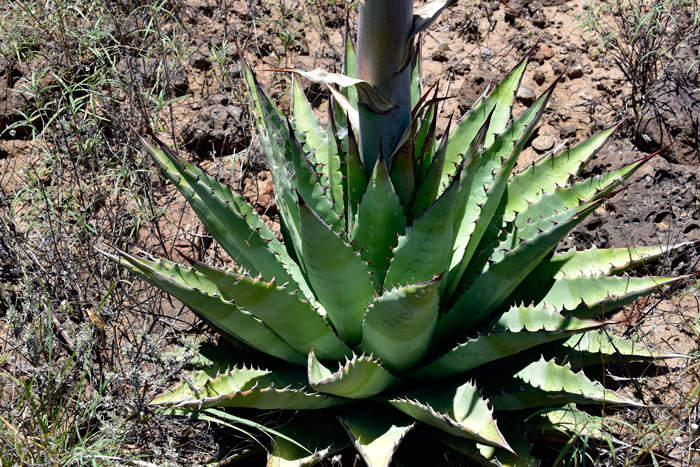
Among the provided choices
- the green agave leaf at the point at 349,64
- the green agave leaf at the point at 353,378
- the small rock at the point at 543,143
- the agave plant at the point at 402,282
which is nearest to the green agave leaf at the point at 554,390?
the agave plant at the point at 402,282

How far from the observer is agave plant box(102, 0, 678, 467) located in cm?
147

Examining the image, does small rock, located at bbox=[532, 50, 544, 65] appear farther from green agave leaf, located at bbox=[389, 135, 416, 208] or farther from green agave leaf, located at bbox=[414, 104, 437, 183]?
green agave leaf, located at bbox=[389, 135, 416, 208]

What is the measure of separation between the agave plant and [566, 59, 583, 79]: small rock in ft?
4.85

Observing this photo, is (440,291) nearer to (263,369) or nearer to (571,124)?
(263,369)

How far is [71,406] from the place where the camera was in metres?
2.07

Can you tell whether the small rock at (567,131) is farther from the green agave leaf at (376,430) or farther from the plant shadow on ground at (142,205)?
the green agave leaf at (376,430)

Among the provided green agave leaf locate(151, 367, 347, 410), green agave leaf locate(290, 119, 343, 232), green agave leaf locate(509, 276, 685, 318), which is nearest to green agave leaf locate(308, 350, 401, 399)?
green agave leaf locate(151, 367, 347, 410)

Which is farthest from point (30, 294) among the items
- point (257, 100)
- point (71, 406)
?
point (257, 100)

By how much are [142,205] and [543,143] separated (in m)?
2.23

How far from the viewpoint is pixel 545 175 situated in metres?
2.07

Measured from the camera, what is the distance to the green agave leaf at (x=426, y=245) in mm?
1426

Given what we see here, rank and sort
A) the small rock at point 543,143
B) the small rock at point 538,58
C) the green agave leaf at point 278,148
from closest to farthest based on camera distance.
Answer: the green agave leaf at point 278,148 < the small rock at point 543,143 < the small rock at point 538,58

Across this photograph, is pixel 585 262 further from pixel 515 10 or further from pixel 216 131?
pixel 515 10

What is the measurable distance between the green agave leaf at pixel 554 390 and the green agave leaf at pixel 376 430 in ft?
1.06
